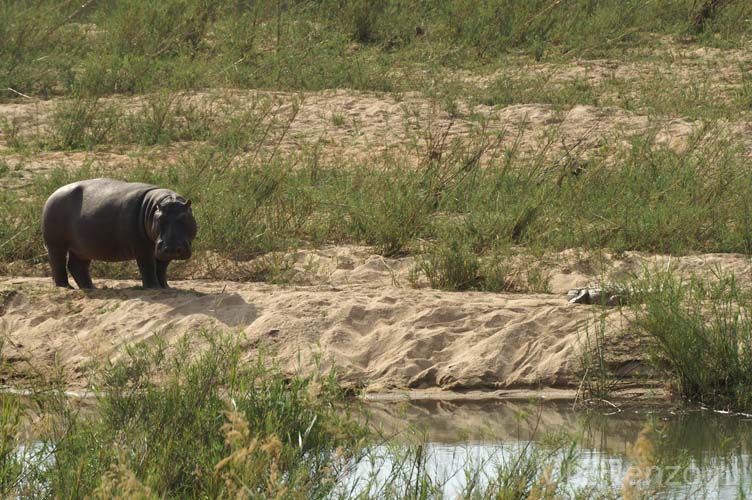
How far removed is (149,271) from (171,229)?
1.81ft

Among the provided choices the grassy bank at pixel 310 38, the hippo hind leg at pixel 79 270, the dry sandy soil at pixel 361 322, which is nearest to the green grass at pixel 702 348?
the dry sandy soil at pixel 361 322

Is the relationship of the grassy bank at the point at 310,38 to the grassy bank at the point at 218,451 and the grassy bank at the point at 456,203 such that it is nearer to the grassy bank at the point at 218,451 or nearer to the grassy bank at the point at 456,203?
the grassy bank at the point at 456,203

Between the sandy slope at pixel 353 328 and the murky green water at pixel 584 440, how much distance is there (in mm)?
362

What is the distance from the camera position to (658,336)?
21.7 ft

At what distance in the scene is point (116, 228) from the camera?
307 inches

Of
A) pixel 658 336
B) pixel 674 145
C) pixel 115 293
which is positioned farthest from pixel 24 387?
pixel 674 145

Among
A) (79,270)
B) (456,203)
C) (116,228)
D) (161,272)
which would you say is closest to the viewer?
(116,228)

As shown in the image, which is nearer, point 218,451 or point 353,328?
point 218,451

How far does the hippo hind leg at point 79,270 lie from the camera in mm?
8172

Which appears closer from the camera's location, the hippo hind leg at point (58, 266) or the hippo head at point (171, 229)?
the hippo head at point (171, 229)

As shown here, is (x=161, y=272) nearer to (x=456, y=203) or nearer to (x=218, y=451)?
(x=456, y=203)

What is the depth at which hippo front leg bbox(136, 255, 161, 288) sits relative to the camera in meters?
7.92

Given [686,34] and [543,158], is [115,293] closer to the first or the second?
[543,158]

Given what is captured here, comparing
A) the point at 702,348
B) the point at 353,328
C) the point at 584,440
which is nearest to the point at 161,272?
the point at 353,328
